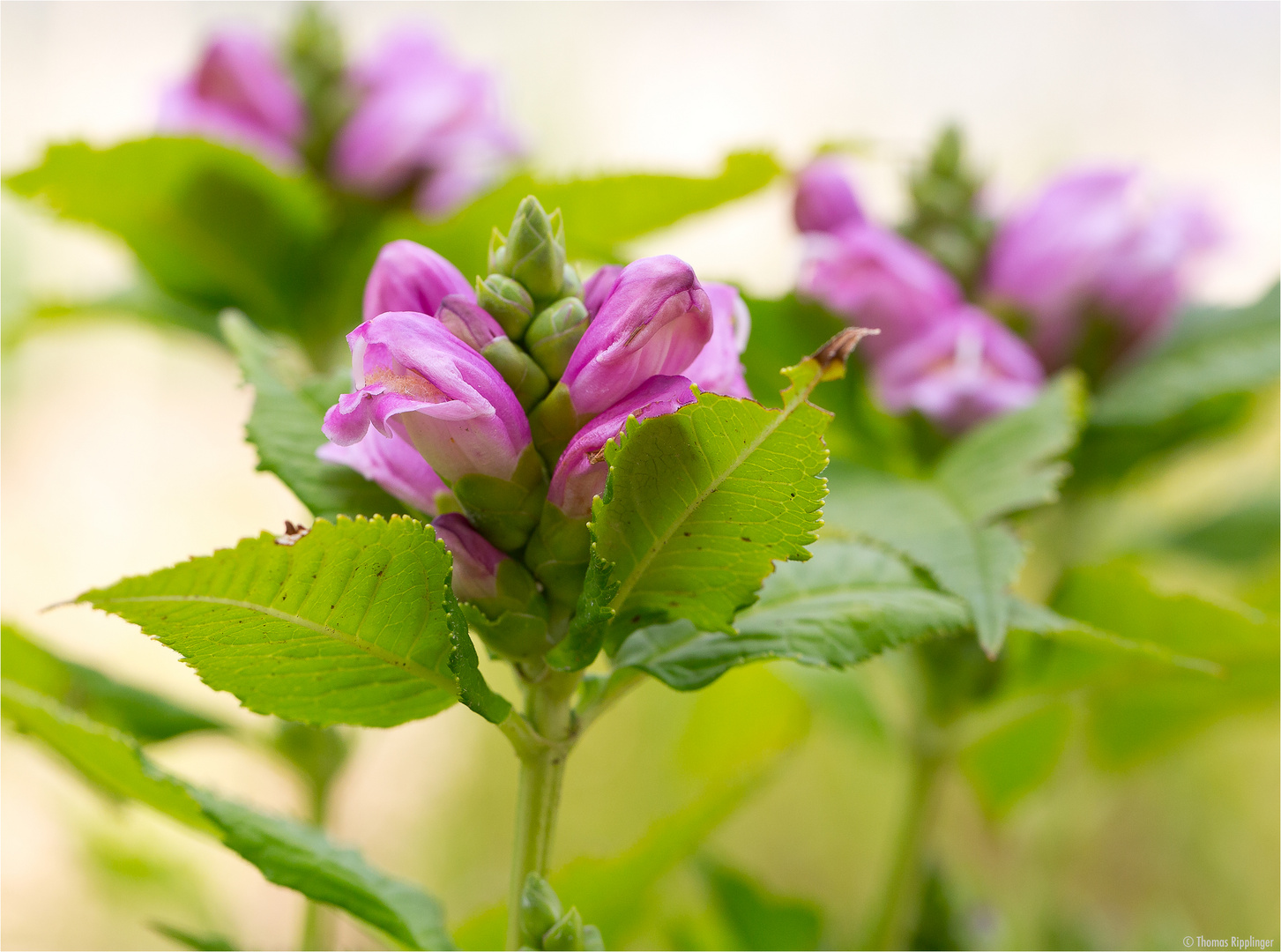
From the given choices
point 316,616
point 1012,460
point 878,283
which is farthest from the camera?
point 878,283

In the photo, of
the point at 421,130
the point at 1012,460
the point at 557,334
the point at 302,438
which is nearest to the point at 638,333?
the point at 557,334

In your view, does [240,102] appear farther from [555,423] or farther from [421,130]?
[555,423]

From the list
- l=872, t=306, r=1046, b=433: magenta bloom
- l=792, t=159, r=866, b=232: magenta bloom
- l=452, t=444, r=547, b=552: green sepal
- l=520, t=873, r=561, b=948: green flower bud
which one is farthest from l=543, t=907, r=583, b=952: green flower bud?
l=792, t=159, r=866, b=232: magenta bloom

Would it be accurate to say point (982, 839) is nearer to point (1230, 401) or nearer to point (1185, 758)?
point (1185, 758)

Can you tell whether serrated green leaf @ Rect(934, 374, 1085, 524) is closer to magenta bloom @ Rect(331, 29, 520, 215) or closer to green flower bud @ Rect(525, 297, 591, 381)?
green flower bud @ Rect(525, 297, 591, 381)

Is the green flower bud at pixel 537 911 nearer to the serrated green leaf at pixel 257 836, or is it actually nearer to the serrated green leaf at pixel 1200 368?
the serrated green leaf at pixel 257 836
